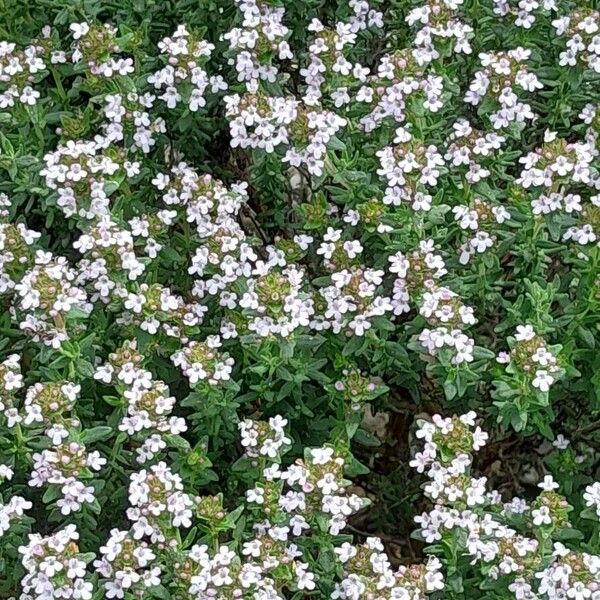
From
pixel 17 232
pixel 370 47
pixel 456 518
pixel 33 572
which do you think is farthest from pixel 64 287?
pixel 370 47

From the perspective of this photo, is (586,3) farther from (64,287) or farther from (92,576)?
(92,576)

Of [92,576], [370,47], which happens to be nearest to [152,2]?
[370,47]

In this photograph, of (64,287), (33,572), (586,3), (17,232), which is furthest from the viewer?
(586,3)

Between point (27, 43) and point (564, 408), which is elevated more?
point (27, 43)

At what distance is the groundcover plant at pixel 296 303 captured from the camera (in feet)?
12.1

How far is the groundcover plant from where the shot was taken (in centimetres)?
368

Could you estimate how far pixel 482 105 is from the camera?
428 centimetres

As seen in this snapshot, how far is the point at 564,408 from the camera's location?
4.66 metres

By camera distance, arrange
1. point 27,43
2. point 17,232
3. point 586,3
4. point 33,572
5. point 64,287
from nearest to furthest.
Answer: point 33,572, point 64,287, point 17,232, point 586,3, point 27,43

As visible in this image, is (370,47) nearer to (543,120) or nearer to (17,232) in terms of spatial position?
(543,120)

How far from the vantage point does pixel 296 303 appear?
3854mm

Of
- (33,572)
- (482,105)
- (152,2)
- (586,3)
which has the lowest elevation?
(33,572)

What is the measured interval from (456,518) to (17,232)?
1.83 meters

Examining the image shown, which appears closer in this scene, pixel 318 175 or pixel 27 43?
pixel 318 175
